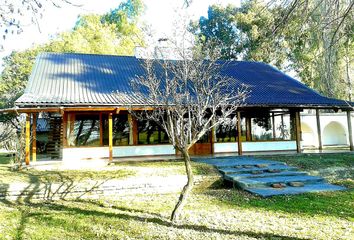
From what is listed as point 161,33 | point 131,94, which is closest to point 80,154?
point 131,94

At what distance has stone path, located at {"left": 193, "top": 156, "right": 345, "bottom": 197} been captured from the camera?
925 centimetres

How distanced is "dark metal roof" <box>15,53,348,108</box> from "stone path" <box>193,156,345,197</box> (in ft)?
11.1

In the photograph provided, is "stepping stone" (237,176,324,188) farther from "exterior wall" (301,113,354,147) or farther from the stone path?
"exterior wall" (301,113,354,147)

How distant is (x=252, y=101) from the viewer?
14.4 m

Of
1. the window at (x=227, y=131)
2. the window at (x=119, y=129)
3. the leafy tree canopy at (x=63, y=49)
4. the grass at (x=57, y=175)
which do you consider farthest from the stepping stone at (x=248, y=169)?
the leafy tree canopy at (x=63, y=49)

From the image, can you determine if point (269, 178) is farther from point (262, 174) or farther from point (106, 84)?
point (106, 84)

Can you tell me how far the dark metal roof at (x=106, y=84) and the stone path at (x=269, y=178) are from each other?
339 centimetres

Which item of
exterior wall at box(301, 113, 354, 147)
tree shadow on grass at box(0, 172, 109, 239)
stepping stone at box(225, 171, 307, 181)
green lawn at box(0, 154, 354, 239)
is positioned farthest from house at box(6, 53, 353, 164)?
exterior wall at box(301, 113, 354, 147)

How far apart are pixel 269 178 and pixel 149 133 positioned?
21.2 feet

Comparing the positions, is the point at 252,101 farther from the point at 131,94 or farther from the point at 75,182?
the point at 75,182

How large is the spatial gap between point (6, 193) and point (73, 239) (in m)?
4.30

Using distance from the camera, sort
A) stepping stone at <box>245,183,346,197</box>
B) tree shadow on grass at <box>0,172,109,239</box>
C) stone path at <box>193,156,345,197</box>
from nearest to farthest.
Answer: tree shadow on grass at <box>0,172,109,239</box>, stepping stone at <box>245,183,346,197</box>, stone path at <box>193,156,345,197</box>

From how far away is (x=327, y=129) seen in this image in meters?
27.8

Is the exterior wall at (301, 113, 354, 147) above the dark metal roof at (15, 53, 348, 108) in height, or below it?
below
